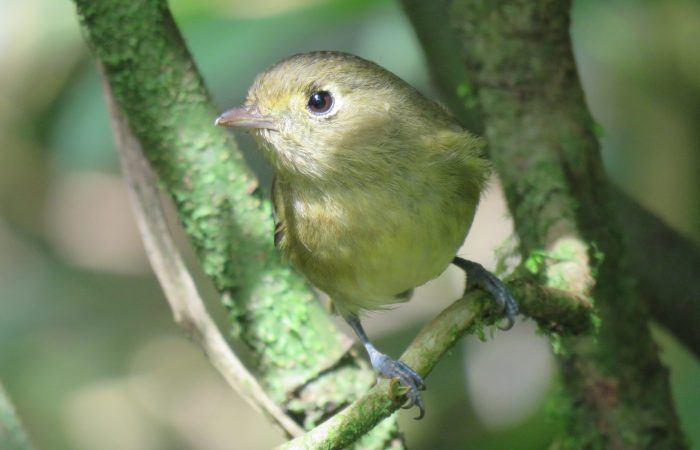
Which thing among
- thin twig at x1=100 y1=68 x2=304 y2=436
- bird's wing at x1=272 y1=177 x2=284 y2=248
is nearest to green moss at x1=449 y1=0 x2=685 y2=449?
bird's wing at x1=272 y1=177 x2=284 y2=248

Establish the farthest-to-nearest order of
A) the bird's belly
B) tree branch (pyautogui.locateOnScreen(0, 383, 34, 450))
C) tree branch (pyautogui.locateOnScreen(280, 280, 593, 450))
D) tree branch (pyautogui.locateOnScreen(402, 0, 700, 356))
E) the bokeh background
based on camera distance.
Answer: the bokeh background
tree branch (pyautogui.locateOnScreen(402, 0, 700, 356))
the bird's belly
tree branch (pyautogui.locateOnScreen(0, 383, 34, 450))
tree branch (pyautogui.locateOnScreen(280, 280, 593, 450))

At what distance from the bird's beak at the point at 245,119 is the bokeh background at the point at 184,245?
126cm

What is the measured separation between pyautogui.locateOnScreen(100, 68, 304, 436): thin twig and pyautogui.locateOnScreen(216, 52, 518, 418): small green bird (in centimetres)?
38

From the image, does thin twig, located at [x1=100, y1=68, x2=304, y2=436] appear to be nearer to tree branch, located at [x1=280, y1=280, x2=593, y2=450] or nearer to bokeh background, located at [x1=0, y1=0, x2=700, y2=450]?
tree branch, located at [x1=280, y1=280, x2=593, y2=450]

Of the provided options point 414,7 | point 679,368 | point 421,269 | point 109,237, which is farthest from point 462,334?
point 109,237

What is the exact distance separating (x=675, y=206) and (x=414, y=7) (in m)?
1.99

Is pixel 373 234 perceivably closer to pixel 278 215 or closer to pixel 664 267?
Answer: pixel 278 215

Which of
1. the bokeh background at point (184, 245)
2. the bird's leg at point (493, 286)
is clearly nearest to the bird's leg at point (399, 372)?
the bird's leg at point (493, 286)

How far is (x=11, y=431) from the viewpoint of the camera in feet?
8.72

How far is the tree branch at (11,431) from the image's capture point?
263 cm

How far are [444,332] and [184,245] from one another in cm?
410

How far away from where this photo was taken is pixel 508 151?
3.37m

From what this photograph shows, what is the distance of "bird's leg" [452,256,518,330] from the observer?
277cm

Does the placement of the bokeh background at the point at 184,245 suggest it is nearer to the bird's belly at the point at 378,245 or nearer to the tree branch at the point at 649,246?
the tree branch at the point at 649,246
